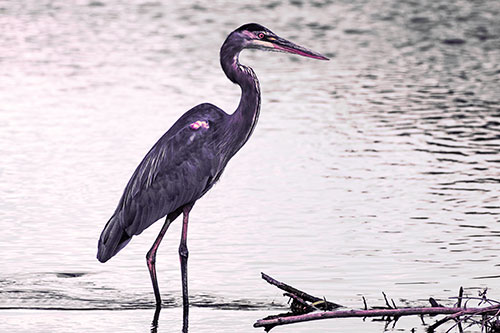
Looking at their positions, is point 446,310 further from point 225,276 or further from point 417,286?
point 225,276

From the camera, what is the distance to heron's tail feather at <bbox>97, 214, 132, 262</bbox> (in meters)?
8.68

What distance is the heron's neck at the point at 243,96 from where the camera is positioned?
8.88 metres

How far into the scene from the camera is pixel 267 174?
12.8m

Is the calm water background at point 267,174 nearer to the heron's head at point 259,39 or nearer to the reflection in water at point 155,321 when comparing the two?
the reflection in water at point 155,321

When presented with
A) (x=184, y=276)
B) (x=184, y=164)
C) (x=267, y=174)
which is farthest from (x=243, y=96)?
(x=267, y=174)

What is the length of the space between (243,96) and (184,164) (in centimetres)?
61

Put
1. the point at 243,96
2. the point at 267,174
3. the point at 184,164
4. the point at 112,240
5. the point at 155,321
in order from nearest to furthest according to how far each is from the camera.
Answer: the point at 155,321
the point at 112,240
the point at 184,164
the point at 243,96
the point at 267,174

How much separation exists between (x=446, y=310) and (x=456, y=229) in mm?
3330

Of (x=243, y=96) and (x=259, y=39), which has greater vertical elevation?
(x=259, y=39)

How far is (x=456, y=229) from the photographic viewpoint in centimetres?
1064

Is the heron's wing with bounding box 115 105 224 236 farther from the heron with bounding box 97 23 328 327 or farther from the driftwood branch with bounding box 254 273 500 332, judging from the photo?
the driftwood branch with bounding box 254 273 500 332

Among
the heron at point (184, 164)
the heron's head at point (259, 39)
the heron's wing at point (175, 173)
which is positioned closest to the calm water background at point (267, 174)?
the heron at point (184, 164)

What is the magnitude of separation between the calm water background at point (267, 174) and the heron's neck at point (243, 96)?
1071 mm

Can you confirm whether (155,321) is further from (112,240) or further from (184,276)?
(112,240)
